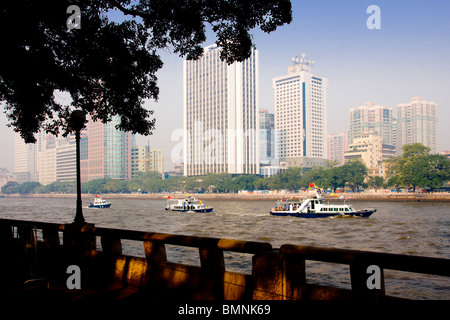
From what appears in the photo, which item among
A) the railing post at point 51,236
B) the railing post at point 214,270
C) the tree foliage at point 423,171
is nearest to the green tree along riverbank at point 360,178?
the tree foliage at point 423,171

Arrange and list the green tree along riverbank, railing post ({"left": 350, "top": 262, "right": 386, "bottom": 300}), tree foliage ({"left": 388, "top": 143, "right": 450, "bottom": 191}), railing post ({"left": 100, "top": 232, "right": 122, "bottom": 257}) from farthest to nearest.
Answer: the green tree along riverbank
tree foliage ({"left": 388, "top": 143, "right": 450, "bottom": 191})
railing post ({"left": 100, "top": 232, "right": 122, "bottom": 257})
railing post ({"left": 350, "top": 262, "right": 386, "bottom": 300})

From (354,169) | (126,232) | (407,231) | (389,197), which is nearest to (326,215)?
(407,231)

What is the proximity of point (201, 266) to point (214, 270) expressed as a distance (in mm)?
387

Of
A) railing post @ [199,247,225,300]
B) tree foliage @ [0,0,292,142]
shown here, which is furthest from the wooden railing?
tree foliage @ [0,0,292,142]

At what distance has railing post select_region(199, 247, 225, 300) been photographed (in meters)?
7.95

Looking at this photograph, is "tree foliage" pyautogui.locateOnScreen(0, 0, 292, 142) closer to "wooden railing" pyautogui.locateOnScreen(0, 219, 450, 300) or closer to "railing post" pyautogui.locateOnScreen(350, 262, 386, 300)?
"wooden railing" pyautogui.locateOnScreen(0, 219, 450, 300)

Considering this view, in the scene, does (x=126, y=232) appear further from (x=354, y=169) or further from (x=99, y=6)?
(x=354, y=169)

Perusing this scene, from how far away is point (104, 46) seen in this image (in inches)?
625

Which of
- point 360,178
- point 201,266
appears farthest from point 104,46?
point 360,178

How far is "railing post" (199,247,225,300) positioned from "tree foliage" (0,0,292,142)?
31.1 feet

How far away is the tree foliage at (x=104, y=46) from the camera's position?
14.2 metres

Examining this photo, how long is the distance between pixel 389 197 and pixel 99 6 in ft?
450

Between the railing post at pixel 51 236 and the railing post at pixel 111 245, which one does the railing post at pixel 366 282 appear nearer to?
the railing post at pixel 111 245

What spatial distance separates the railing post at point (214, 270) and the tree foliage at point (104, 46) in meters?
9.46
